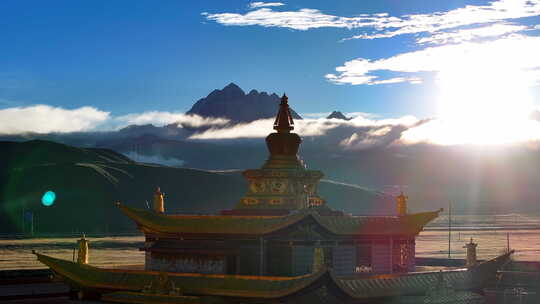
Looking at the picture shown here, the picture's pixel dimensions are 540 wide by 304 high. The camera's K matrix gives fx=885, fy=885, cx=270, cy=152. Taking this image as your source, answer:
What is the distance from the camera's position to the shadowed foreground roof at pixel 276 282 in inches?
1601

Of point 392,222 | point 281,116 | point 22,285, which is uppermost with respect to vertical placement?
point 281,116

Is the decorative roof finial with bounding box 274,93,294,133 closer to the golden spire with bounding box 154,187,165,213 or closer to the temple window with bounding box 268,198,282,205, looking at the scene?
the temple window with bounding box 268,198,282,205

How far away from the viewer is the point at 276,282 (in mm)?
41062

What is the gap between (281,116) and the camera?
1908 inches

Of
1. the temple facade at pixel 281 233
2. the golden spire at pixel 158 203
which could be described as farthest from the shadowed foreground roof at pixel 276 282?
the golden spire at pixel 158 203

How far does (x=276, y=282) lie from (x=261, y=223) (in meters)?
3.76

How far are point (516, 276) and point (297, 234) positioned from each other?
3620 cm

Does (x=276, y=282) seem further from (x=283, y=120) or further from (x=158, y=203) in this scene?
(x=283, y=120)

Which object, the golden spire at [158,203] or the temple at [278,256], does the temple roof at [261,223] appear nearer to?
the temple at [278,256]

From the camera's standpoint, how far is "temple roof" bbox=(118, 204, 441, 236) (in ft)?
142

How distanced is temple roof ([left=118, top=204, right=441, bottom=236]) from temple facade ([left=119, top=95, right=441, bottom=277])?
5 cm

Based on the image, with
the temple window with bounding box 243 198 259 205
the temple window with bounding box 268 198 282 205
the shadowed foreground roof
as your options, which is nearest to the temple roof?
the shadowed foreground roof

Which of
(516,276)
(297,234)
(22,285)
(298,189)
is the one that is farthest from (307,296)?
(516,276)

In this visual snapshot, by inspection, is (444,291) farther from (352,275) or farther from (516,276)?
(516,276)
